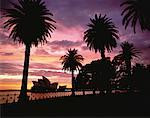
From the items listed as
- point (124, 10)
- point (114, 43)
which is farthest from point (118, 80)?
point (124, 10)

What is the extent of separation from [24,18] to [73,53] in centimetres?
5398

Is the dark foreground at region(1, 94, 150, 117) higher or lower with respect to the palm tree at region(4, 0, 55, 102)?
lower

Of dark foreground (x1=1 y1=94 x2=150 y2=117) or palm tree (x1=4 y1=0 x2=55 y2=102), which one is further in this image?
palm tree (x1=4 y1=0 x2=55 y2=102)

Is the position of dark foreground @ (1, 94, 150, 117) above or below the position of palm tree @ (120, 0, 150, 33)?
below

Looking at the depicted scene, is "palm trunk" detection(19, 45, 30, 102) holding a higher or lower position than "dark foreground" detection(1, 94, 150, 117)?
higher

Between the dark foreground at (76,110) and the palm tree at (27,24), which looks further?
the palm tree at (27,24)

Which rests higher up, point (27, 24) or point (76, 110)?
point (27, 24)

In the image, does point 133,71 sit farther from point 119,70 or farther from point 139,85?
point 139,85

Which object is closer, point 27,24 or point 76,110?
point 76,110

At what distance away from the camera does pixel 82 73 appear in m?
124

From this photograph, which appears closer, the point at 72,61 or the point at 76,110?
the point at 76,110

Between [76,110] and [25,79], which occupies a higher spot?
[25,79]

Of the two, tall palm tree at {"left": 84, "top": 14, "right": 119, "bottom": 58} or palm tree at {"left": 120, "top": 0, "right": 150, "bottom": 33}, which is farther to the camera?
tall palm tree at {"left": 84, "top": 14, "right": 119, "bottom": 58}

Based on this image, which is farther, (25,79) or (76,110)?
(25,79)
